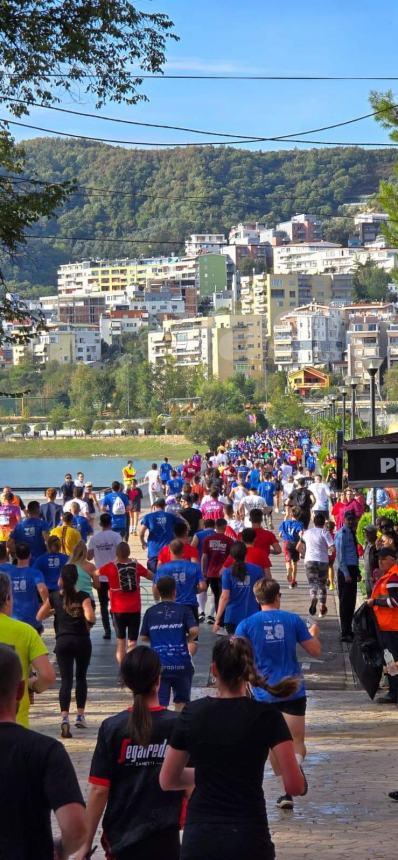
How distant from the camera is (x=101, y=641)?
55.6ft

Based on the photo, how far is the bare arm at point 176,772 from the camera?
5023 millimetres

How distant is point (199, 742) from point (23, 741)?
92cm

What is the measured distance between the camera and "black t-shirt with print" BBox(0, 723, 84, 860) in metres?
4.13

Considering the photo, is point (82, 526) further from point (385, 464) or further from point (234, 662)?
point (234, 662)

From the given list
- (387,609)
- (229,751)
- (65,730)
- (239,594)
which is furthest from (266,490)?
(229,751)

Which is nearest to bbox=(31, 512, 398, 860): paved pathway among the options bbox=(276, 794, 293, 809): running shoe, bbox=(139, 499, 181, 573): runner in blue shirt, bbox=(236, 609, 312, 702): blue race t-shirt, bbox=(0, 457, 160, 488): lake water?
bbox=(276, 794, 293, 809): running shoe

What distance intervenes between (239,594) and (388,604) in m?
1.24

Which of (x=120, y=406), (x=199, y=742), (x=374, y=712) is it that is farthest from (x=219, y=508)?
(x=120, y=406)

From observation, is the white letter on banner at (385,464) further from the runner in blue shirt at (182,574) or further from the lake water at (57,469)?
the lake water at (57,469)

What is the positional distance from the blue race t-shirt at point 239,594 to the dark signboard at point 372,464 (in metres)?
2.53

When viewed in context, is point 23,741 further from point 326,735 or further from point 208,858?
point 326,735

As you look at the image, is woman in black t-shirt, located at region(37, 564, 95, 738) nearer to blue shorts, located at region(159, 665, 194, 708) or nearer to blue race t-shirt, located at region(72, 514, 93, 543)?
blue shorts, located at region(159, 665, 194, 708)

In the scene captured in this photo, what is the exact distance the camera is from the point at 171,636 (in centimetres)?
968

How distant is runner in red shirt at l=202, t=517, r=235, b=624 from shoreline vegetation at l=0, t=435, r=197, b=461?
136851 mm
